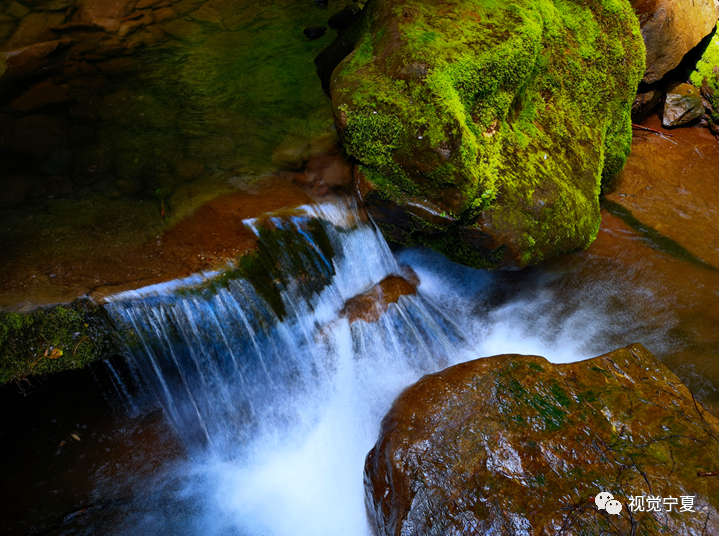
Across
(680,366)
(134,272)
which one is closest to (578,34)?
(680,366)

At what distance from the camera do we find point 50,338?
3213 millimetres

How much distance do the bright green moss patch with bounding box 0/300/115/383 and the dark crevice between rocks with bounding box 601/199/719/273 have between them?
5.63 metres

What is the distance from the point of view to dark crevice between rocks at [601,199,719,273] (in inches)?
187

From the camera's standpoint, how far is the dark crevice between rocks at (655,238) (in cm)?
474

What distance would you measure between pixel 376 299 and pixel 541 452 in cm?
210

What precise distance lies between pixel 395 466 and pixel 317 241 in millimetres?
2207

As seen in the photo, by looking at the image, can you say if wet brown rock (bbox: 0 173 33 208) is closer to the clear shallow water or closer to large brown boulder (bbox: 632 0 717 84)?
the clear shallow water

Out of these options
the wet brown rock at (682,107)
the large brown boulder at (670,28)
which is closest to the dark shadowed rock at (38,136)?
the large brown boulder at (670,28)

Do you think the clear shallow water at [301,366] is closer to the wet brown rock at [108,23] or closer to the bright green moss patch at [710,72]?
the bright green moss patch at [710,72]

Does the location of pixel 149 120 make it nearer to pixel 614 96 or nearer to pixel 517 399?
pixel 517 399

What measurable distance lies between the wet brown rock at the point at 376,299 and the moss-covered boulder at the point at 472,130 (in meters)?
0.52

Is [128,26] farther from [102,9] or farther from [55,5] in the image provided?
[55,5]

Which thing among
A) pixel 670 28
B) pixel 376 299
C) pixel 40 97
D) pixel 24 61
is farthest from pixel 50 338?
pixel 670 28
